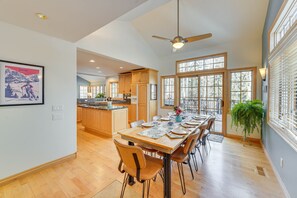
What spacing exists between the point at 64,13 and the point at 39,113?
5.70 feet

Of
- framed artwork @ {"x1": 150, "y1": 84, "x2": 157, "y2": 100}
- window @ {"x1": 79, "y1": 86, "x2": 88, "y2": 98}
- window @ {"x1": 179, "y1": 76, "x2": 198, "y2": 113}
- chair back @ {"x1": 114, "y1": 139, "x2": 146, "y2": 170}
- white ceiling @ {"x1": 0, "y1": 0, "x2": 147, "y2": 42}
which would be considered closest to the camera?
chair back @ {"x1": 114, "y1": 139, "x2": 146, "y2": 170}

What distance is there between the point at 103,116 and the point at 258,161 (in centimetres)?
418

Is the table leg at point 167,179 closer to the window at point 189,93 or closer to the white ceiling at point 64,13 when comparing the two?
the white ceiling at point 64,13

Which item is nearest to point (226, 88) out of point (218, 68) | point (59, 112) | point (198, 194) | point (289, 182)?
point (218, 68)

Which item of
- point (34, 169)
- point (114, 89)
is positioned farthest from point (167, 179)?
point (114, 89)

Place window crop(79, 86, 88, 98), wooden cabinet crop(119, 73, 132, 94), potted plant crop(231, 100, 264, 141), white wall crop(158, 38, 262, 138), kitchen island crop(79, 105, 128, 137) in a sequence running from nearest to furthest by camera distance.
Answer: potted plant crop(231, 100, 264, 141)
white wall crop(158, 38, 262, 138)
kitchen island crop(79, 105, 128, 137)
wooden cabinet crop(119, 73, 132, 94)
window crop(79, 86, 88, 98)

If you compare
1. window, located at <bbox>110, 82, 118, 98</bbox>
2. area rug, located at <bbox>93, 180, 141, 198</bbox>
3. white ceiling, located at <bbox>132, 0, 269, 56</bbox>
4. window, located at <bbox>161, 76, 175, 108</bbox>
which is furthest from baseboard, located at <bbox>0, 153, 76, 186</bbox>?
window, located at <bbox>110, 82, 118, 98</bbox>

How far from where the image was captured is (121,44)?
4004 mm

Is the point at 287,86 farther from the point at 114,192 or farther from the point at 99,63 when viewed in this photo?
the point at 99,63

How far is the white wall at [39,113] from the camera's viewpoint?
1991mm

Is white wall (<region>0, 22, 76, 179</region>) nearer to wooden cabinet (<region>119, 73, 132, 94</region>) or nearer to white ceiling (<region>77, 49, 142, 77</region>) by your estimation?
white ceiling (<region>77, 49, 142, 77</region>)

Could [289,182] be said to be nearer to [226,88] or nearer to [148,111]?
[226,88]

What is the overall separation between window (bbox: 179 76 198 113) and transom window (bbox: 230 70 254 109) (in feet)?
3.80

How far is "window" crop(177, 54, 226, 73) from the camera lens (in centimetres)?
431
